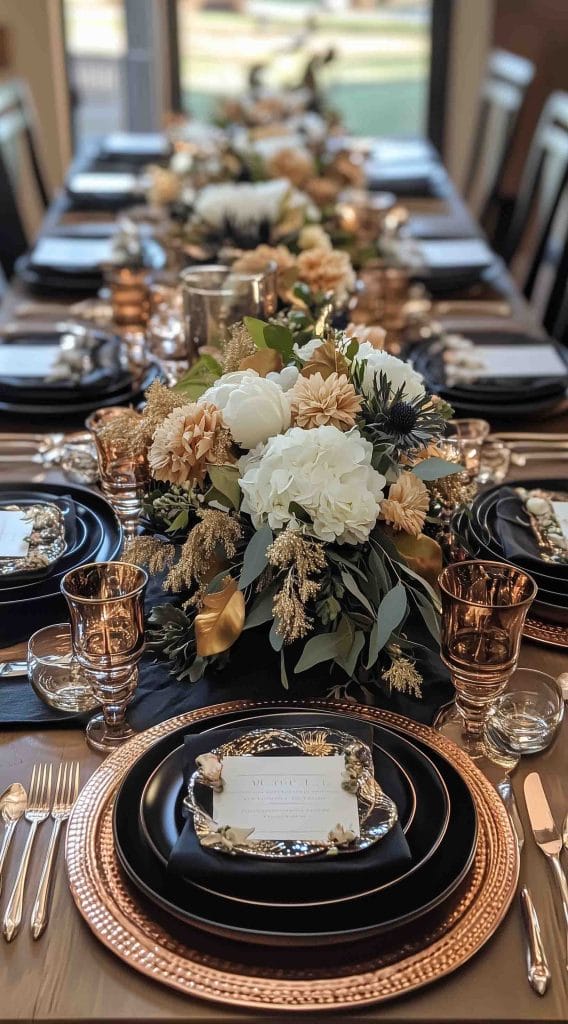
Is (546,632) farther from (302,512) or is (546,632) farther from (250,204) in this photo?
(250,204)

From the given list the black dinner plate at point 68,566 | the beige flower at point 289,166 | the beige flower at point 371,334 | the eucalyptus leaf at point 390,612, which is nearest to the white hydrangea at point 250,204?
the beige flower at point 289,166

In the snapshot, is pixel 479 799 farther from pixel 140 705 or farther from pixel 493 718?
pixel 140 705

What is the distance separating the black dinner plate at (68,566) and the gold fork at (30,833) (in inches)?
8.8

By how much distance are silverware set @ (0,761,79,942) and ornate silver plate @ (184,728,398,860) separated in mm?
109

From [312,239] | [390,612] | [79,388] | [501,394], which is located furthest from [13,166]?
[390,612]

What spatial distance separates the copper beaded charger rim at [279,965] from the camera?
0.69 meters

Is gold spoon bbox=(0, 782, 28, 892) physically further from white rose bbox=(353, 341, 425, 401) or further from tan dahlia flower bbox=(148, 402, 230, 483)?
white rose bbox=(353, 341, 425, 401)

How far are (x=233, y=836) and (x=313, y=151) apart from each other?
228cm

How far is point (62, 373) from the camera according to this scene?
1.68m

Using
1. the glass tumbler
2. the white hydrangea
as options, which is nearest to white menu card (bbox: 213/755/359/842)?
the glass tumbler

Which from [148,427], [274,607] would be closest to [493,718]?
[274,607]

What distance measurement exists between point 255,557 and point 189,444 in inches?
5.0

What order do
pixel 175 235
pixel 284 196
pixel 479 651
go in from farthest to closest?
1. pixel 175 235
2. pixel 284 196
3. pixel 479 651

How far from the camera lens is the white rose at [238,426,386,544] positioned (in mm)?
947
